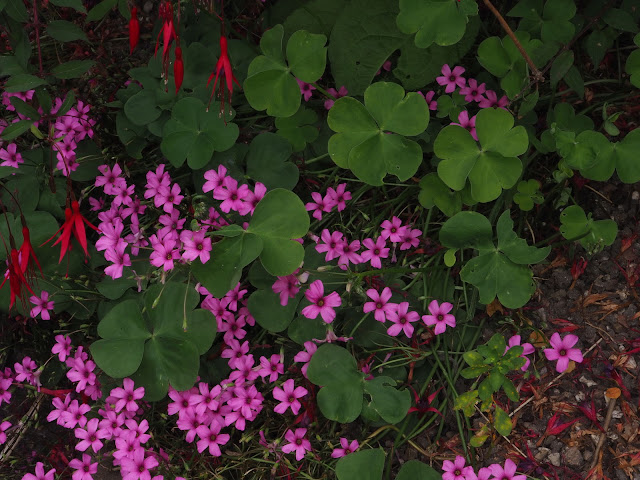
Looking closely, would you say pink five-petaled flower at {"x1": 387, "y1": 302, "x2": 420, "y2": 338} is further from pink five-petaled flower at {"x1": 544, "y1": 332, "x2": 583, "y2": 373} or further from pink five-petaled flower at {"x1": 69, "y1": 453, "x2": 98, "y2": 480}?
pink five-petaled flower at {"x1": 69, "y1": 453, "x2": 98, "y2": 480}

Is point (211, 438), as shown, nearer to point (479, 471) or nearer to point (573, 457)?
point (479, 471)

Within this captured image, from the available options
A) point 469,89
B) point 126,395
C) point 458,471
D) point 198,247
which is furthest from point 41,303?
point 469,89

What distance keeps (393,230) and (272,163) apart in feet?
1.81

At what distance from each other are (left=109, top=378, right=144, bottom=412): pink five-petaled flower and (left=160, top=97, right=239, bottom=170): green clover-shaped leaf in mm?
862

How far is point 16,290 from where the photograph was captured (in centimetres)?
177

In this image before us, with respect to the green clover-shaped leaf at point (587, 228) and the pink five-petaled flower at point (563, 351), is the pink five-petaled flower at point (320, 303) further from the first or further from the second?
the green clover-shaped leaf at point (587, 228)

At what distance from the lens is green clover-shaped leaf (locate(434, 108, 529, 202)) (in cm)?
217

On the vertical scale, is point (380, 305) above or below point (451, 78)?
below

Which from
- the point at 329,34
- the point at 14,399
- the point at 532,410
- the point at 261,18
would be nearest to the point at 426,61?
the point at 329,34

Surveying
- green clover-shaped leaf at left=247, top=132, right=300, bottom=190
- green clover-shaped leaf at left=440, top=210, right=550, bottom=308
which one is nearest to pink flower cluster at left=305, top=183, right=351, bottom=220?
green clover-shaped leaf at left=247, top=132, right=300, bottom=190

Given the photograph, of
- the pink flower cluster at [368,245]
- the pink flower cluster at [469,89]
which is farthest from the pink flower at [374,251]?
the pink flower cluster at [469,89]

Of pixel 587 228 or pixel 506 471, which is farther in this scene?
pixel 587 228

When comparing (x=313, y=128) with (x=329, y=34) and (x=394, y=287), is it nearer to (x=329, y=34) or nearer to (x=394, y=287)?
(x=329, y=34)

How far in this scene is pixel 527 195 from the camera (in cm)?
237
